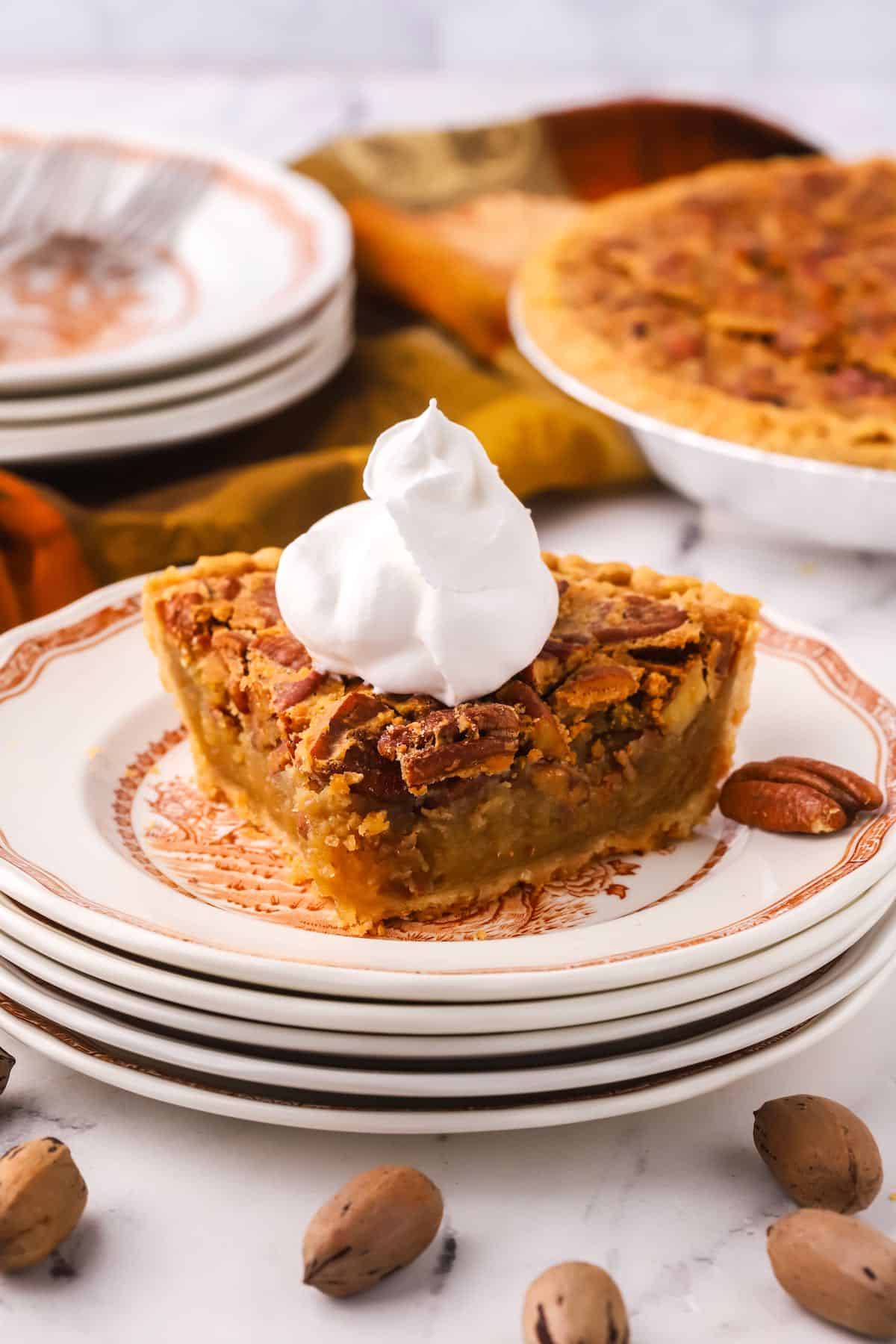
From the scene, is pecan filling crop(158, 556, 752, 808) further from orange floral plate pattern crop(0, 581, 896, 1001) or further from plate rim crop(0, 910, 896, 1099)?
plate rim crop(0, 910, 896, 1099)

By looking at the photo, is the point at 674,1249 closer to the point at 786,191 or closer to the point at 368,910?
the point at 368,910

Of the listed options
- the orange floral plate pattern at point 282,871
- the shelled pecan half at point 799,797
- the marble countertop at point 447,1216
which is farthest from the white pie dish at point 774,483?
the marble countertop at point 447,1216

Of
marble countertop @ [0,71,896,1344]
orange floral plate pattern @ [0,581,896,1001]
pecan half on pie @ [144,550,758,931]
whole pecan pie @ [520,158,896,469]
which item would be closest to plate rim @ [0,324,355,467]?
whole pecan pie @ [520,158,896,469]

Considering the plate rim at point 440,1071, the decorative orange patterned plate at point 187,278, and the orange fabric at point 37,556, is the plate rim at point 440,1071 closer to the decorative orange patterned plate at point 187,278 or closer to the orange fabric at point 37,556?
the orange fabric at point 37,556

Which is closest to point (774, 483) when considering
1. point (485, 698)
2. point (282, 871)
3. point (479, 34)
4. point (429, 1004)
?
point (485, 698)

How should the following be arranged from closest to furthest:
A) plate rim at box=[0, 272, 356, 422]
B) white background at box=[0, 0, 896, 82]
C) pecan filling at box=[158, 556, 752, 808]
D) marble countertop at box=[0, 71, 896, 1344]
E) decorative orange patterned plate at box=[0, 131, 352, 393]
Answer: marble countertop at box=[0, 71, 896, 1344] < pecan filling at box=[158, 556, 752, 808] < plate rim at box=[0, 272, 356, 422] < decorative orange patterned plate at box=[0, 131, 352, 393] < white background at box=[0, 0, 896, 82]

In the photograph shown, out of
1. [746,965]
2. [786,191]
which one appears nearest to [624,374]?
[786,191]

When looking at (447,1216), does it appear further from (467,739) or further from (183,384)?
(183,384)
